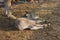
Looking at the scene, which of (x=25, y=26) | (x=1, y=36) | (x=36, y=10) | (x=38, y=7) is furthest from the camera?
(x=38, y=7)

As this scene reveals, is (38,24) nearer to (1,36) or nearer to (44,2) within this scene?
(1,36)

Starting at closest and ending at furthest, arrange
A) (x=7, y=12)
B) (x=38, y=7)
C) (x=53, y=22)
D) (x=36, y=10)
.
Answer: (x=53, y=22), (x=7, y=12), (x=36, y=10), (x=38, y=7)

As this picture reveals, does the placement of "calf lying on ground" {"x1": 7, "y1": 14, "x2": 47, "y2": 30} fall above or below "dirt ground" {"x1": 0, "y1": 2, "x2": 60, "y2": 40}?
above

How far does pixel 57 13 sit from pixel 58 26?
1624mm

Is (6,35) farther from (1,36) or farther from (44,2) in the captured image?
(44,2)

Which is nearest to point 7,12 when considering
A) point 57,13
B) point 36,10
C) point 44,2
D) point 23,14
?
point 23,14

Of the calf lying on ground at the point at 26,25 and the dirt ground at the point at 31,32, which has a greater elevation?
the calf lying on ground at the point at 26,25

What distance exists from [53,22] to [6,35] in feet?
5.72

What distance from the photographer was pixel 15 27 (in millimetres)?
5844

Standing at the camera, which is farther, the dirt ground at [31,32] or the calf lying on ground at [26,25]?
the calf lying on ground at [26,25]

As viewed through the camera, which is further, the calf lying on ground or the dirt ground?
the calf lying on ground

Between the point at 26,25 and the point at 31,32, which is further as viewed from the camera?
the point at 26,25

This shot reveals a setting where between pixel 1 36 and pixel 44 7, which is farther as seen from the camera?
pixel 44 7

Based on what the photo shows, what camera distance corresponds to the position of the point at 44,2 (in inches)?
375
